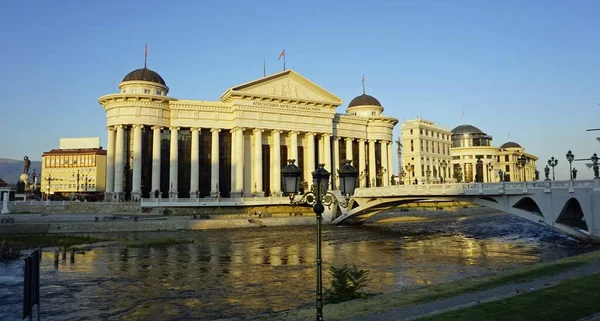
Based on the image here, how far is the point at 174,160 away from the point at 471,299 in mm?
77008

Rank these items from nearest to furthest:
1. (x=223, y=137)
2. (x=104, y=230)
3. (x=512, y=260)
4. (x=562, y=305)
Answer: (x=562, y=305) → (x=512, y=260) → (x=104, y=230) → (x=223, y=137)

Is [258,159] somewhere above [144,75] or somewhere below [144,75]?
below

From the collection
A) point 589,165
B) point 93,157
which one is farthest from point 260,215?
point 93,157

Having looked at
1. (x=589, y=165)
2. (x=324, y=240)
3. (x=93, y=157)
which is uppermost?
(x=93, y=157)

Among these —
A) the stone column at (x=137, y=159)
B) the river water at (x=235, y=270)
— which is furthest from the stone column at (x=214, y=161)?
the river water at (x=235, y=270)

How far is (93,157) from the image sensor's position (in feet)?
453

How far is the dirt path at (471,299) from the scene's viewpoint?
1306 cm

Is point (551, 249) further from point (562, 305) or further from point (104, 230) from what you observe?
point (104, 230)

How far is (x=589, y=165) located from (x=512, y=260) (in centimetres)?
928

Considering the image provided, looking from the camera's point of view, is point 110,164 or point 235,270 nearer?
point 235,270

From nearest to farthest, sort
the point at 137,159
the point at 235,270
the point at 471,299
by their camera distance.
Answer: the point at 471,299
the point at 235,270
the point at 137,159

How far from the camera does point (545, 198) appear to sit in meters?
38.6

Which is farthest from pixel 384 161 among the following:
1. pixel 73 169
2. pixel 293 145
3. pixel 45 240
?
pixel 73 169

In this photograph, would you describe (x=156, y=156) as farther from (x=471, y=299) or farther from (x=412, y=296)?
(x=471, y=299)
